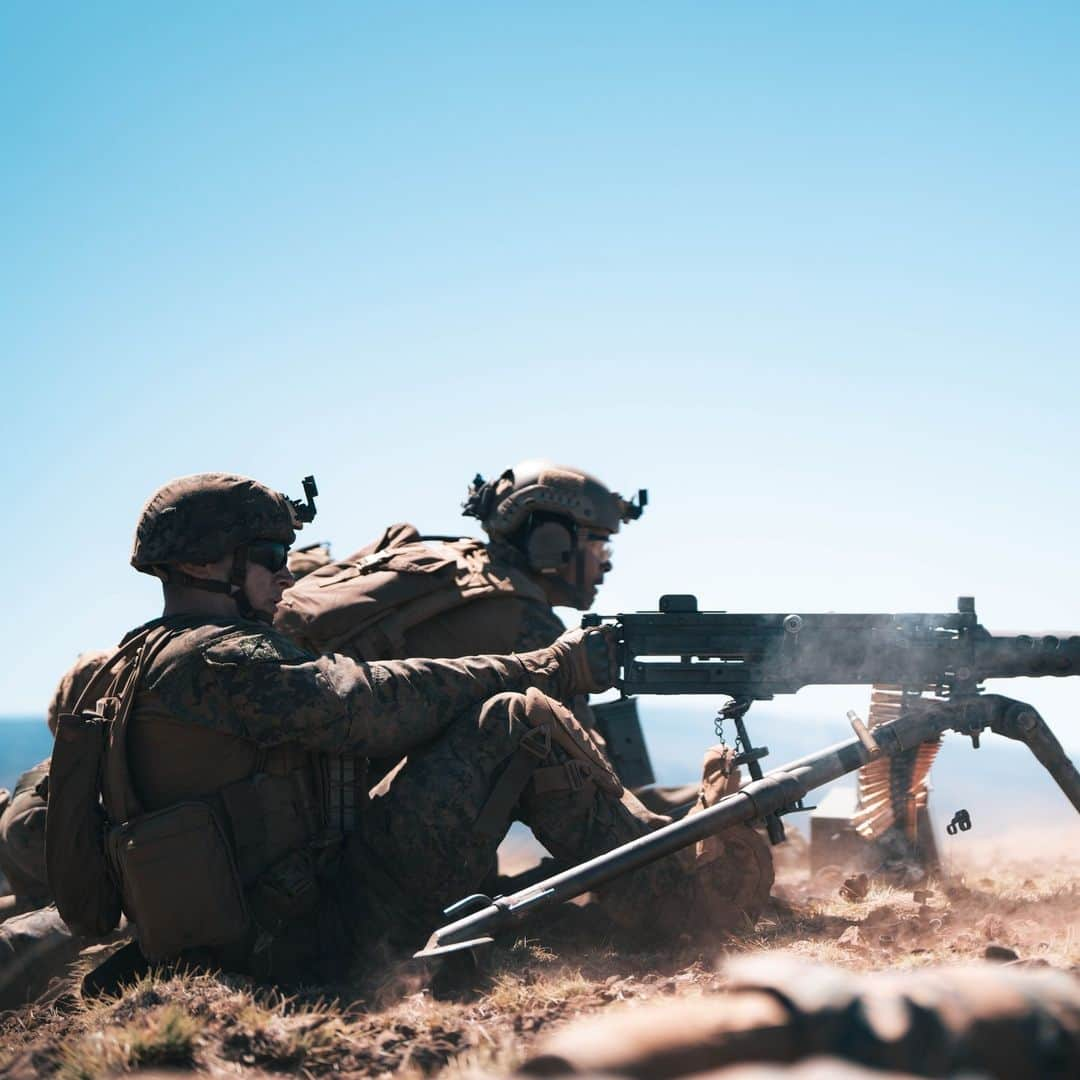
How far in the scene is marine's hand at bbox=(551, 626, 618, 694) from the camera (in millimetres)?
7086

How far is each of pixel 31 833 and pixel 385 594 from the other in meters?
2.43

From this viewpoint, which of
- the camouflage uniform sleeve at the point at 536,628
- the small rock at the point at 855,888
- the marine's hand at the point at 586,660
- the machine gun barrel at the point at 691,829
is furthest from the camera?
the camouflage uniform sleeve at the point at 536,628

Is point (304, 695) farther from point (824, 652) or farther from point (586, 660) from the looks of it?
point (824, 652)

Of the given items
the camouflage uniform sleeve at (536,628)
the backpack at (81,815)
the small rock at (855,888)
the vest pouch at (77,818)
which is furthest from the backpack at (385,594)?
the small rock at (855,888)

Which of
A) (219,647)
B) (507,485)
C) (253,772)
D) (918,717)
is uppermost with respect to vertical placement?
(507,485)

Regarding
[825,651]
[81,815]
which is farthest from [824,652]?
[81,815]

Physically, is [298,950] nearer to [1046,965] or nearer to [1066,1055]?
[1046,965]

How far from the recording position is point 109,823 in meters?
5.96

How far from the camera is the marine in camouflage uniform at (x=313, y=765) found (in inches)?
231

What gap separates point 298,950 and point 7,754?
124 m

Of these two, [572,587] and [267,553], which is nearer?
[267,553]

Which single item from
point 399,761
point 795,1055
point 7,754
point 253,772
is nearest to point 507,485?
point 399,761

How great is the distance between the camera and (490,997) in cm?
538

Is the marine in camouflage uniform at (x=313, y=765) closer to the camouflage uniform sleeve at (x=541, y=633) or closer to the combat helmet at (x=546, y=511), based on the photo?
the camouflage uniform sleeve at (x=541, y=633)
